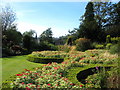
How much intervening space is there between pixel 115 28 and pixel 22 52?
16.4 meters

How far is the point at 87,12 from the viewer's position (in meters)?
28.5

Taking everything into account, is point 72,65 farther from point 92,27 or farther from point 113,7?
point 113,7

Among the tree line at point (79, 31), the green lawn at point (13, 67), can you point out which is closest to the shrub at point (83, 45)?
the tree line at point (79, 31)

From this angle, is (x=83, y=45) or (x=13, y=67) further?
(x=83, y=45)

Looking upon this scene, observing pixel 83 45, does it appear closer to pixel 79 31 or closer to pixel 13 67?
pixel 79 31

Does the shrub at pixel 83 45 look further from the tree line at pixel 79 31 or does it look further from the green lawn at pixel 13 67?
the green lawn at pixel 13 67

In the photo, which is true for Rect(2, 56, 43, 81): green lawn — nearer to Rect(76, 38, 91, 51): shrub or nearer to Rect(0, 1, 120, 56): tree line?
Rect(0, 1, 120, 56): tree line

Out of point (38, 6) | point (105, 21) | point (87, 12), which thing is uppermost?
point (87, 12)

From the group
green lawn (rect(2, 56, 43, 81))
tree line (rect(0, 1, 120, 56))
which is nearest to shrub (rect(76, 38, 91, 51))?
tree line (rect(0, 1, 120, 56))

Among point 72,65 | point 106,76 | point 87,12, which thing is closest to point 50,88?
point 106,76

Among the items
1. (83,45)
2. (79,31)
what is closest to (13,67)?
(83,45)

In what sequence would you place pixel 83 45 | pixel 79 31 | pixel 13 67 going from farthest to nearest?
pixel 79 31, pixel 83 45, pixel 13 67

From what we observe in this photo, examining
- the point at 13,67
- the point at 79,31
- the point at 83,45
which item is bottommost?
the point at 13,67

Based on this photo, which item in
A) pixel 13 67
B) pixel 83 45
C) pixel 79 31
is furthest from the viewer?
pixel 79 31
